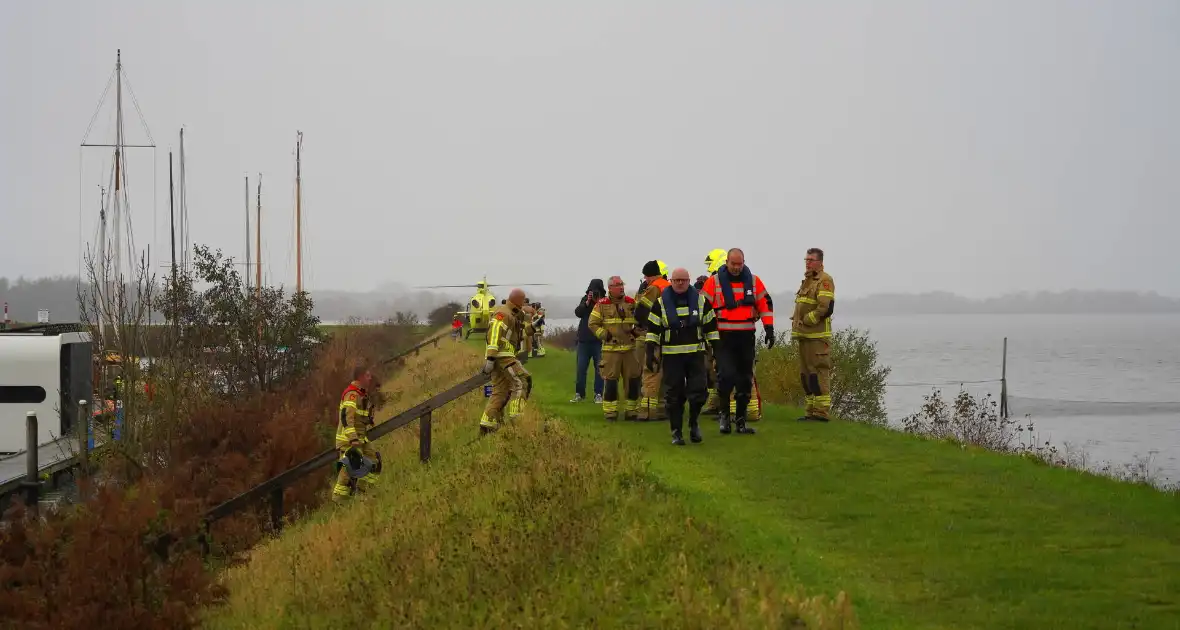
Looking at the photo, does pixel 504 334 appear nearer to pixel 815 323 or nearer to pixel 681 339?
pixel 681 339

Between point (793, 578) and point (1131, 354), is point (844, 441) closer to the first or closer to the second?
point (793, 578)

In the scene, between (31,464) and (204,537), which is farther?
(31,464)

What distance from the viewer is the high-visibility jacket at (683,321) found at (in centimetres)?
1461

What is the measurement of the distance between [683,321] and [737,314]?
3.42 ft

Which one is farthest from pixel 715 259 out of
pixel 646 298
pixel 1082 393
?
pixel 1082 393

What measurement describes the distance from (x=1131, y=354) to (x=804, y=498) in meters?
155

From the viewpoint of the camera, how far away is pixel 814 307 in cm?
1639

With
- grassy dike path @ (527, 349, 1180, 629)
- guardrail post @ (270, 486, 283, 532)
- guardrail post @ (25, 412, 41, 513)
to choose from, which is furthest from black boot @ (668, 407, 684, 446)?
guardrail post @ (25, 412, 41, 513)

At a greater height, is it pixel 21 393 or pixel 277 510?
pixel 21 393

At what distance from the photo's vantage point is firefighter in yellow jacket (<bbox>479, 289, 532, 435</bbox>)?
1648 centimetres

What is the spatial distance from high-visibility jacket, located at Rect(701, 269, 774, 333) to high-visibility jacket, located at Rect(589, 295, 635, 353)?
74.0 inches

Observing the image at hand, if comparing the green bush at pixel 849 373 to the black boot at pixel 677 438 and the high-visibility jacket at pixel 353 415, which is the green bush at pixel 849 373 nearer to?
the high-visibility jacket at pixel 353 415

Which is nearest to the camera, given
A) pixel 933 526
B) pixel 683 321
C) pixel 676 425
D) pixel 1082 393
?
pixel 933 526

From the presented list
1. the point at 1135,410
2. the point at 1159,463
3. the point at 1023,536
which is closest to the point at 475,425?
the point at 1023,536
